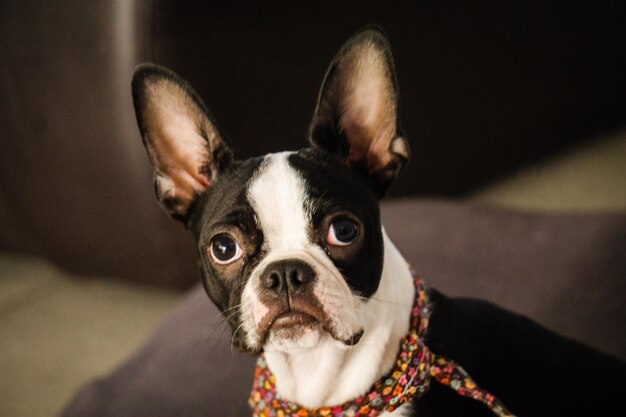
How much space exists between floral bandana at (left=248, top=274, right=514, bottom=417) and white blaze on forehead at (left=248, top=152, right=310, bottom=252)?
233 millimetres

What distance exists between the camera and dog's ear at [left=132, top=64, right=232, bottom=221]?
1021mm

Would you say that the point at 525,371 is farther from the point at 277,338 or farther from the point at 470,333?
the point at 277,338

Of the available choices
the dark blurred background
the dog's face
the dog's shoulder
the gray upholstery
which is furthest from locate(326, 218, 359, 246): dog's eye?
the dark blurred background

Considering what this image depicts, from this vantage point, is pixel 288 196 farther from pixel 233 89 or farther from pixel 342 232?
pixel 233 89

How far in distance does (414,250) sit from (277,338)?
2.63 ft

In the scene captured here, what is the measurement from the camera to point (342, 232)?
970 mm

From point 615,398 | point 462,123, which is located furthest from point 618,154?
point 615,398

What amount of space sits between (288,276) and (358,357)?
8.3 inches

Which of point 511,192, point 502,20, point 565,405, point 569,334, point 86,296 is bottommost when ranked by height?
point 86,296

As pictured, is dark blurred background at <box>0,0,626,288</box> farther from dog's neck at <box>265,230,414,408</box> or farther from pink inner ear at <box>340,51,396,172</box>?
dog's neck at <box>265,230,414,408</box>

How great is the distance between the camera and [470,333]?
1.04m

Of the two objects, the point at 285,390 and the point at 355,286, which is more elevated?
the point at 355,286

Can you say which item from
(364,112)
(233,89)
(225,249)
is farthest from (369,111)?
(233,89)

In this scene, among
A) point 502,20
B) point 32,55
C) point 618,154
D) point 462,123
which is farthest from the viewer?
point 618,154
